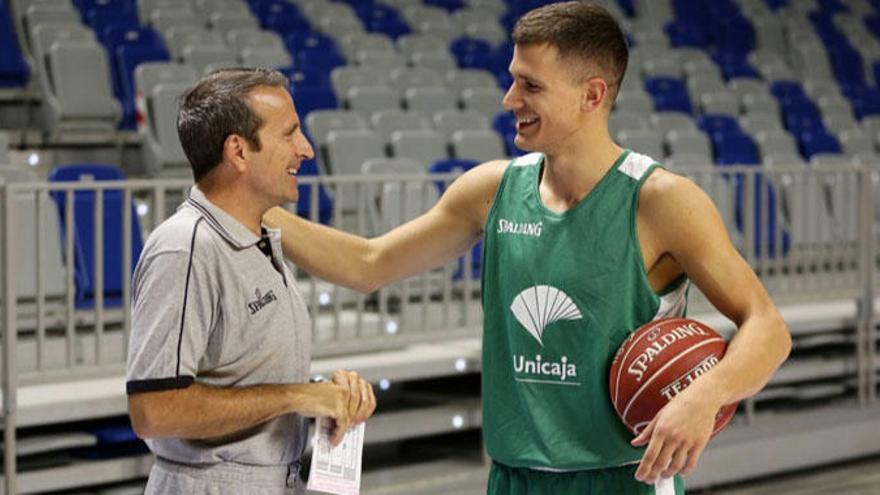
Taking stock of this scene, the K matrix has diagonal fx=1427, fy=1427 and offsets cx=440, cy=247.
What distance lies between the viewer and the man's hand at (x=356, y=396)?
8.30ft

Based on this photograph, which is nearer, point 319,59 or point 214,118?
point 214,118

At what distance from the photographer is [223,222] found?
2.46 metres

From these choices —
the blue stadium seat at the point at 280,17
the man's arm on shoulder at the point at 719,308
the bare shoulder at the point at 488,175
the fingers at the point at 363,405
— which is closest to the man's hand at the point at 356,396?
the fingers at the point at 363,405

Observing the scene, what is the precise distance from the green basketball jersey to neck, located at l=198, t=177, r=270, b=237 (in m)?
0.56

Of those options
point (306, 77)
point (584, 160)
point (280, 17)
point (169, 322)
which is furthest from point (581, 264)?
point (280, 17)

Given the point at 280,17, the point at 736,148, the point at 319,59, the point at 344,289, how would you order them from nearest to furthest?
the point at 344,289 < the point at 319,59 < the point at 736,148 < the point at 280,17

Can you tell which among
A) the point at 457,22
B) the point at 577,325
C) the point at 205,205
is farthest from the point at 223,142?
the point at 457,22

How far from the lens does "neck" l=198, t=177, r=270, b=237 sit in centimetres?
250

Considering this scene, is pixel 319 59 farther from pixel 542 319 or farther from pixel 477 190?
pixel 542 319

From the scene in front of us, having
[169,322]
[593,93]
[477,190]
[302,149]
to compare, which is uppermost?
[593,93]

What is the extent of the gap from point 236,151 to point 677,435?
0.89 m

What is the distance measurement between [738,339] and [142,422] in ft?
3.42

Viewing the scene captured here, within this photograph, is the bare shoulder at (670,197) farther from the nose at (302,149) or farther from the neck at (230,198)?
the neck at (230,198)

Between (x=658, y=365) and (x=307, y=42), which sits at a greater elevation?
(x=307, y=42)
